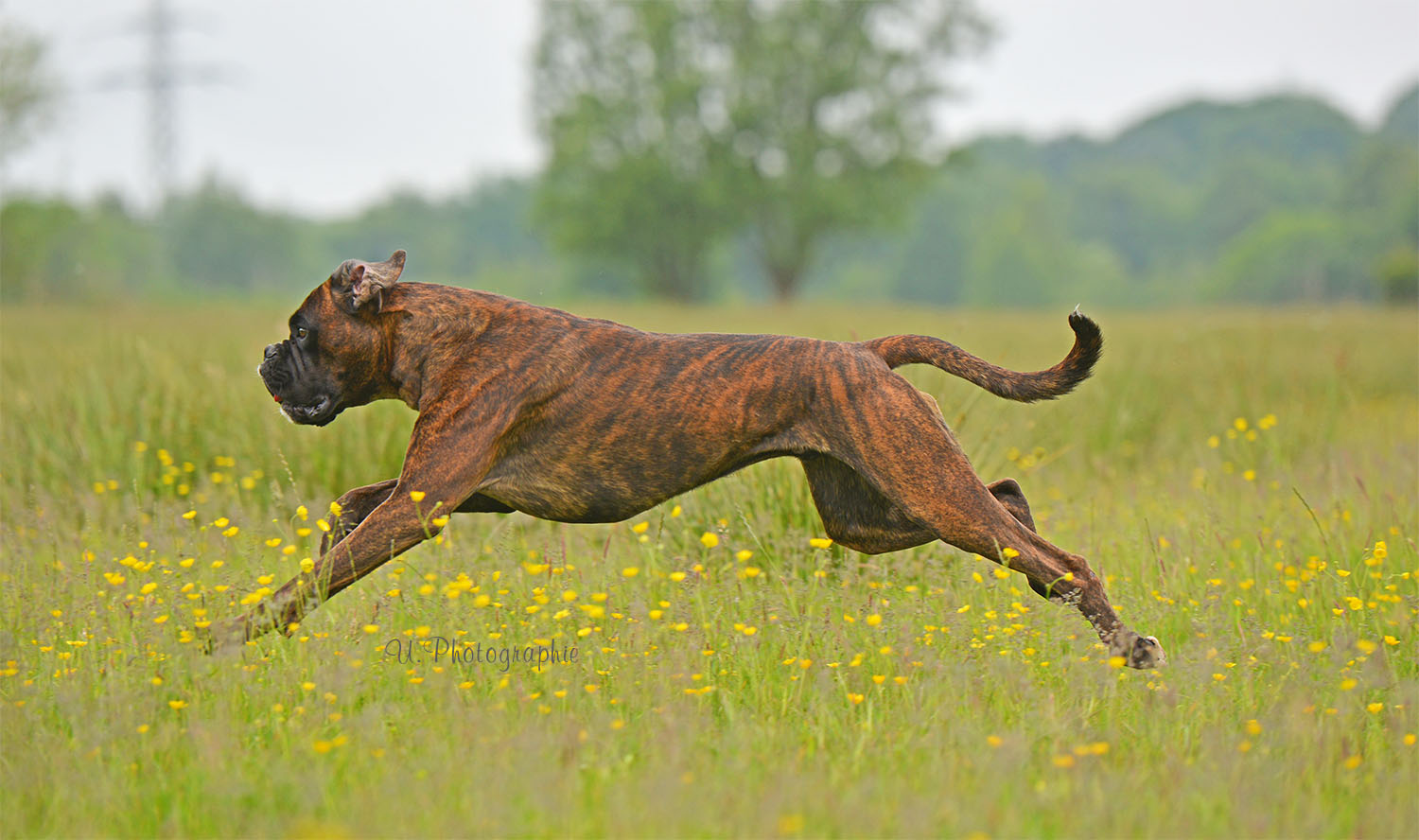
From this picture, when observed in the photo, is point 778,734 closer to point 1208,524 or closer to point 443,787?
point 443,787

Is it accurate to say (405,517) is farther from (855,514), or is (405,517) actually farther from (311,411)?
(855,514)

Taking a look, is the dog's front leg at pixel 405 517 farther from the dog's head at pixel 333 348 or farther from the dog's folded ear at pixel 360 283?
the dog's folded ear at pixel 360 283

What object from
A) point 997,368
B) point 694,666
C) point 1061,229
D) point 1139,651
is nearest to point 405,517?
point 694,666

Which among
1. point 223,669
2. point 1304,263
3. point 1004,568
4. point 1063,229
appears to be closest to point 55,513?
point 223,669

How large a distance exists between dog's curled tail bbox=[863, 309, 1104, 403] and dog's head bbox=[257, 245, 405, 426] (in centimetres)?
172

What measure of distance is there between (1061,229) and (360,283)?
94.4 m

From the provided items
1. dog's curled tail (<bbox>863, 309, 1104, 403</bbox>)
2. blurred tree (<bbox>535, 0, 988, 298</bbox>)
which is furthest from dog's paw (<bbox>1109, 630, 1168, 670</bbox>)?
blurred tree (<bbox>535, 0, 988, 298</bbox>)

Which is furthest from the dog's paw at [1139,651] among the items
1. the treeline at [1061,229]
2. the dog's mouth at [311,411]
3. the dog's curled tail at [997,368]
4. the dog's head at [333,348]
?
the treeline at [1061,229]

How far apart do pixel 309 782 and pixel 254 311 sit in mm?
18811

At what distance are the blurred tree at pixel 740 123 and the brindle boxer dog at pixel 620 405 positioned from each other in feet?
108

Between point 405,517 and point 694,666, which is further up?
point 405,517

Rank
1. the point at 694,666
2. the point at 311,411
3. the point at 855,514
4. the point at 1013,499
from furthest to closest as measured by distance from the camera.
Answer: the point at 1013,499
the point at 855,514
the point at 311,411
the point at 694,666

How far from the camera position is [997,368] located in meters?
4.15

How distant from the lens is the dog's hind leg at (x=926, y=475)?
3.94 meters
